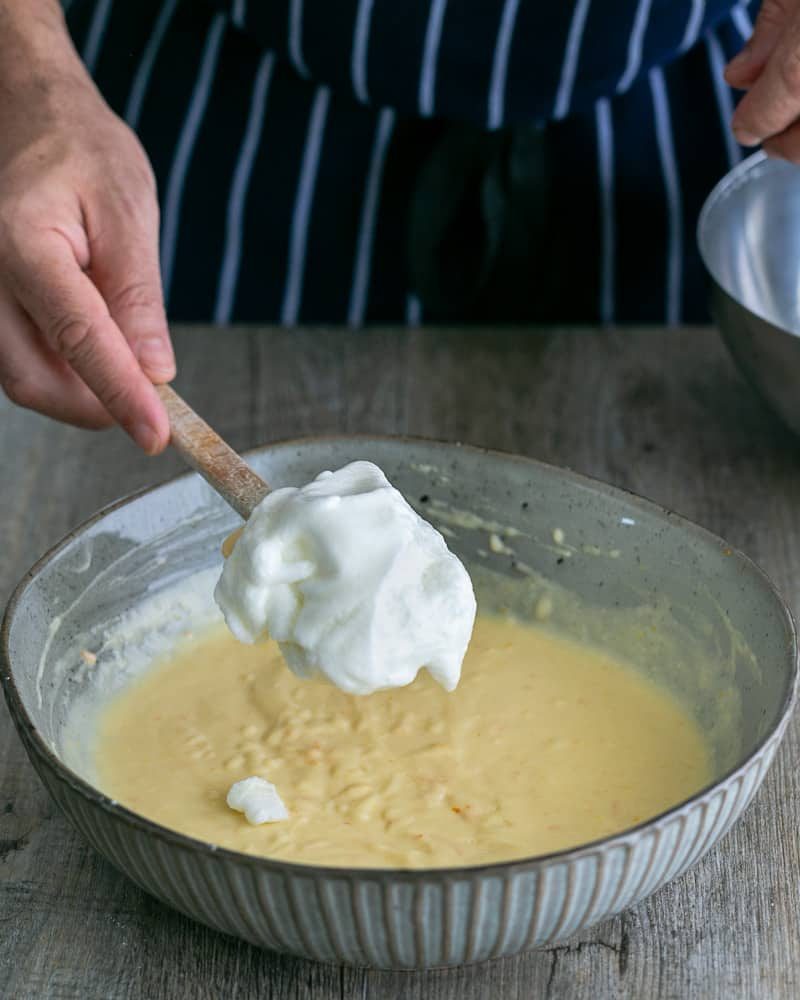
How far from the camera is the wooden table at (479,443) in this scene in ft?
3.25

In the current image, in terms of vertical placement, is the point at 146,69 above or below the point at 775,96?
below

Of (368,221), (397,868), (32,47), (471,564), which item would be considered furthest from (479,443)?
(397,868)

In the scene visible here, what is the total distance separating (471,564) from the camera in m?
1.38

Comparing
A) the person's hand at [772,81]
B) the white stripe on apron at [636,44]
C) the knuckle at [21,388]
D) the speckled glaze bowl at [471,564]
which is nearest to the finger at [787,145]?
the person's hand at [772,81]

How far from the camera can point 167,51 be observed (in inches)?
73.7

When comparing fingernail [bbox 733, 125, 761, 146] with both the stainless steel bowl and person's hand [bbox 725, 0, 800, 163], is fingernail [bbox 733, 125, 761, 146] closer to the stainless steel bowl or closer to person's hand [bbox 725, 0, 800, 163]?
person's hand [bbox 725, 0, 800, 163]

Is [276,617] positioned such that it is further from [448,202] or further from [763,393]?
[448,202]

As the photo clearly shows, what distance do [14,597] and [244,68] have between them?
0.99 m

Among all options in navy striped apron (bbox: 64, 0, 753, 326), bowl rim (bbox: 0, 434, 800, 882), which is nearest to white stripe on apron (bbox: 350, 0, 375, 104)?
navy striped apron (bbox: 64, 0, 753, 326)

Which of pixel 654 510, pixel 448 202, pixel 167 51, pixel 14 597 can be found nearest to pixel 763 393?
pixel 654 510

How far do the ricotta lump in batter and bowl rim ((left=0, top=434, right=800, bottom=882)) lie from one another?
0.48ft

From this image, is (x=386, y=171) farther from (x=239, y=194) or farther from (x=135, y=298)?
(x=135, y=298)

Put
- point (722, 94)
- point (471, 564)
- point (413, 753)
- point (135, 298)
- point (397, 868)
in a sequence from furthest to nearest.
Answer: point (722, 94) → point (471, 564) → point (135, 298) → point (413, 753) → point (397, 868)

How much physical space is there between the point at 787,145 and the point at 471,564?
1.82 ft
